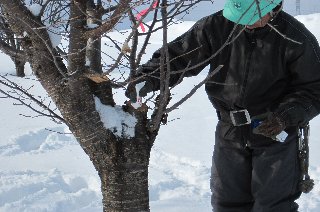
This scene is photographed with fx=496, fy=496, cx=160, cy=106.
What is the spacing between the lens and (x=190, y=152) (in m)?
5.76

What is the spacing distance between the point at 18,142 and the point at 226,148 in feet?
15.2

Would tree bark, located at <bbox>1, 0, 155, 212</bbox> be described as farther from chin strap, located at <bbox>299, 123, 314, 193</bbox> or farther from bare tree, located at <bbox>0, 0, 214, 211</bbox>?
chin strap, located at <bbox>299, 123, 314, 193</bbox>

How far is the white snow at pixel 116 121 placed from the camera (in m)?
2.19

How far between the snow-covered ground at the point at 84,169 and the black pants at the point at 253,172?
1.35 metres

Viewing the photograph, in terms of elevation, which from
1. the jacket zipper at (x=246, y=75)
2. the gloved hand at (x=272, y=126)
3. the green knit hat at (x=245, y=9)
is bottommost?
the gloved hand at (x=272, y=126)

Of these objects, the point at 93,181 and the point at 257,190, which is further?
the point at 93,181

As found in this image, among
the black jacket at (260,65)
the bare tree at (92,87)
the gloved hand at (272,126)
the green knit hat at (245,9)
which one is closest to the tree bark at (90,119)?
the bare tree at (92,87)

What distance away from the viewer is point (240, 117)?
2.53 meters

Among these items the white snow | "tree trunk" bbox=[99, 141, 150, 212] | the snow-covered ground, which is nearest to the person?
the white snow

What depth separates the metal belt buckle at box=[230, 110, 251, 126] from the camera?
98.5 inches

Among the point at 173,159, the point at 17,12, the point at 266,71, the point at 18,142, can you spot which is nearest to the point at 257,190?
the point at 266,71

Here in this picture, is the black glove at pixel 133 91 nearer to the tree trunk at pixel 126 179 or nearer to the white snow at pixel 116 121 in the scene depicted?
the white snow at pixel 116 121

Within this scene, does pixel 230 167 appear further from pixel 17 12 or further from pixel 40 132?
pixel 40 132

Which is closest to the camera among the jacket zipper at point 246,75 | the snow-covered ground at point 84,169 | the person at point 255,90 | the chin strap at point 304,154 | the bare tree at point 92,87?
the bare tree at point 92,87
